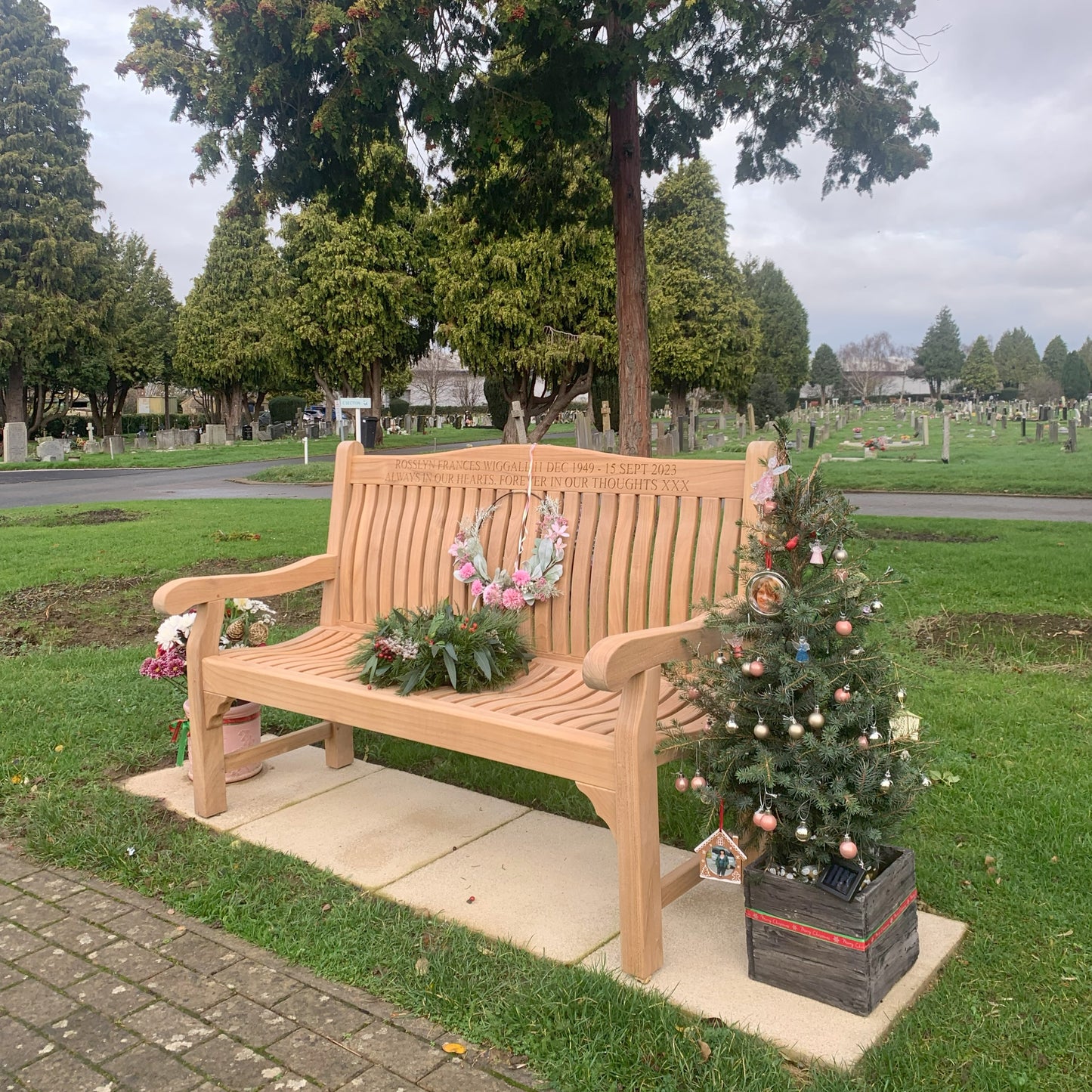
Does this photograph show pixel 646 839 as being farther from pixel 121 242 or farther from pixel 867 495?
pixel 121 242

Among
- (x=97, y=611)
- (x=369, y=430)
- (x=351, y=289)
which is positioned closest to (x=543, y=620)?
(x=97, y=611)

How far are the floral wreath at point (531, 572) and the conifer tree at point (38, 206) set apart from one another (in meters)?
31.5

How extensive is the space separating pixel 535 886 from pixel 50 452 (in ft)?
96.9

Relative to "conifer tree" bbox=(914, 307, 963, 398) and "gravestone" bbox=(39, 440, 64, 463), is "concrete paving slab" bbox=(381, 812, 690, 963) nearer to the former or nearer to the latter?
"gravestone" bbox=(39, 440, 64, 463)

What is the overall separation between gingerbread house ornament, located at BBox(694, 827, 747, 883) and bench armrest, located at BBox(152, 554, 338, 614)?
6.80 ft

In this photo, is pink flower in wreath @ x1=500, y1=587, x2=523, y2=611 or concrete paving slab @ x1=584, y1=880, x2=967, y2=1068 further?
pink flower in wreath @ x1=500, y1=587, x2=523, y2=611

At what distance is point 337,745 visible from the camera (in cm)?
420

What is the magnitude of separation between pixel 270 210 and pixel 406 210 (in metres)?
21.2

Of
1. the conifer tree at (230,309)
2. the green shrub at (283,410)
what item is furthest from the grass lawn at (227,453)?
the green shrub at (283,410)

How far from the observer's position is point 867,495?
606 inches

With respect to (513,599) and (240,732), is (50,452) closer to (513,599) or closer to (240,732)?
(240,732)

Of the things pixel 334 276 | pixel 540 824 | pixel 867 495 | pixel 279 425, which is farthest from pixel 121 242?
pixel 540 824

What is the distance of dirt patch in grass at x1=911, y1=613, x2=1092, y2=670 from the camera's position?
5.33 metres

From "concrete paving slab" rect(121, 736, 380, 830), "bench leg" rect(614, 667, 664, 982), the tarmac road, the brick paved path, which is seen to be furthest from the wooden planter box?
the tarmac road
